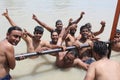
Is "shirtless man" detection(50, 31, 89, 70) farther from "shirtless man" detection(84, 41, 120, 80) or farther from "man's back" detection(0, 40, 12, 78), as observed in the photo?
"shirtless man" detection(84, 41, 120, 80)

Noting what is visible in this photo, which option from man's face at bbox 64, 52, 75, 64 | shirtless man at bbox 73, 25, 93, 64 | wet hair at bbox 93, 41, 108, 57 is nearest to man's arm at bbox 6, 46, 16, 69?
wet hair at bbox 93, 41, 108, 57

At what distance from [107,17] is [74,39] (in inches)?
222

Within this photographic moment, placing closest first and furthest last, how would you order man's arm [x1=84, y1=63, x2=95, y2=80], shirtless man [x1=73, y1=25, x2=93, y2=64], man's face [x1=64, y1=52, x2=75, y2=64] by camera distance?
man's arm [x1=84, y1=63, x2=95, y2=80], man's face [x1=64, y1=52, x2=75, y2=64], shirtless man [x1=73, y1=25, x2=93, y2=64]

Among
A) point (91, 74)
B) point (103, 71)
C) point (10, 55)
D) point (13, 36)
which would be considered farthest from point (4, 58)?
point (103, 71)

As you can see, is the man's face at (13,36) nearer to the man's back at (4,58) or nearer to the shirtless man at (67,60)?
the man's back at (4,58)

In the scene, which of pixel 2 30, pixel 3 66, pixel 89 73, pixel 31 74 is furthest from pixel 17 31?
pixel 2 30

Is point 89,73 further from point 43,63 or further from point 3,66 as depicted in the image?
point 43,63

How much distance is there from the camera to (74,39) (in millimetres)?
5855

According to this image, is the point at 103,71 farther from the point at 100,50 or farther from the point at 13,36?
the point at 13,36

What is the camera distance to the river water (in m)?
5.41

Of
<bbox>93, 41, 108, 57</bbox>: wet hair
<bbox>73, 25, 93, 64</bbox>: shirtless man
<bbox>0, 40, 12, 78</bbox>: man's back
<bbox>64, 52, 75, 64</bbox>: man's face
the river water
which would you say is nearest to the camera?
<bbox>93, 41, 108, 57</bbox>: wet hair

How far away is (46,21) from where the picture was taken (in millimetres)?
9695

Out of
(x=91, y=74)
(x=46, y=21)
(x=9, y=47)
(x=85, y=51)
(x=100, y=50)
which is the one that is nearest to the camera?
(x=91, y=74)

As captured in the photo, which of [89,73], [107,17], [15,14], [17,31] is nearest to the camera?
[89,73]
